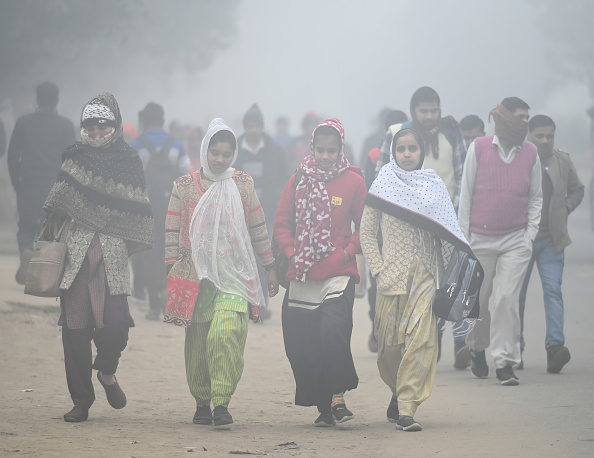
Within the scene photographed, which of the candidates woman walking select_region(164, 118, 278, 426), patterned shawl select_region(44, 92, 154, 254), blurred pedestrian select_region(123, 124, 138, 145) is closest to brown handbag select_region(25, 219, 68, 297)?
patterned shawl select_region(44, 92, 154, 254)

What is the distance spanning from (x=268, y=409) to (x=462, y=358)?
7.87ft

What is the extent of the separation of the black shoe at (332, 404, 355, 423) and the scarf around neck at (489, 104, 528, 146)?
287cm

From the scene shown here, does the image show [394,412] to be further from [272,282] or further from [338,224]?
[338,224]

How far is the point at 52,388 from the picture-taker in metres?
8.41

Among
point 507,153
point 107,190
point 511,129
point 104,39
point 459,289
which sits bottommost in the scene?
point 459,289

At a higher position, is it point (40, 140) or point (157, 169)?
point (40, 140)

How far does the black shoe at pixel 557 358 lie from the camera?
29.3 ft

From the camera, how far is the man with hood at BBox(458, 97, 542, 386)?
28.4ft

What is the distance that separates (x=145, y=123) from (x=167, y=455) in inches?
305

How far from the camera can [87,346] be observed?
22.6 ft

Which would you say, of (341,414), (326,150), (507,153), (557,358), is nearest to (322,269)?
(326,150)

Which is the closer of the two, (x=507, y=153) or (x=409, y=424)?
(x=409, y=424)

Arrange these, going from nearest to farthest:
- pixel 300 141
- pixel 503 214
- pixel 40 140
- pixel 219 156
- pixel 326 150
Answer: pixel 219 156 → pixel 326 150 → pixel 503 214 → pixel 40 140 → pixel 300 141

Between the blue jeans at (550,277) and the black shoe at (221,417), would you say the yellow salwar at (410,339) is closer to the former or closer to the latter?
the black shoe at (221,417)
